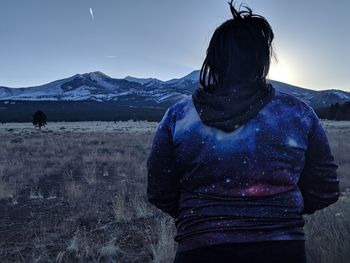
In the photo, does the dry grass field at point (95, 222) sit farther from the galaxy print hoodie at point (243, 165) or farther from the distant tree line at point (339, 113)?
the distant tree line at point (339, 113)

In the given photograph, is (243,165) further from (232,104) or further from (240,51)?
(240,51)

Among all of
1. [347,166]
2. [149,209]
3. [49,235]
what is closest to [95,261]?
[49,235]

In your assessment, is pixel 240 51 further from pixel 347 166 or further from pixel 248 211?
pixel 347 166

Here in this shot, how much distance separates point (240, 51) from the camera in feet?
6.27

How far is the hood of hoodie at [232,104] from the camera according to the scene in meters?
1.82

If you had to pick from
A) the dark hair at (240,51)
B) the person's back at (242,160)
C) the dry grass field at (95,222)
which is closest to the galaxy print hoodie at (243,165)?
the person's back at (242,160)

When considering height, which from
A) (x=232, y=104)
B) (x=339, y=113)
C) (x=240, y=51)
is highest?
(x=240, y=51)

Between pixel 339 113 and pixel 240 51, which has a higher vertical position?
pixel 240 51

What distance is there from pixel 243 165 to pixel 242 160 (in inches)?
0.8

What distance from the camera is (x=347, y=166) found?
14.2m

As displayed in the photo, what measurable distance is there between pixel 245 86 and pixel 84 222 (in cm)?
596

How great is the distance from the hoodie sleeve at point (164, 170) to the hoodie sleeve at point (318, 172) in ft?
1.81

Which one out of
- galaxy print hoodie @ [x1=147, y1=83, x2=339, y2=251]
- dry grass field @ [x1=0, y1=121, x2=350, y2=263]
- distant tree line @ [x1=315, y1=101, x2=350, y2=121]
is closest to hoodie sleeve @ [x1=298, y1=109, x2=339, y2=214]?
galaxy print hoodie @ [x1=147, y1=83, x2=339, y2=251]

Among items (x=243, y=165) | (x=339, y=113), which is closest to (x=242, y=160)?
(x=243, y=165)
